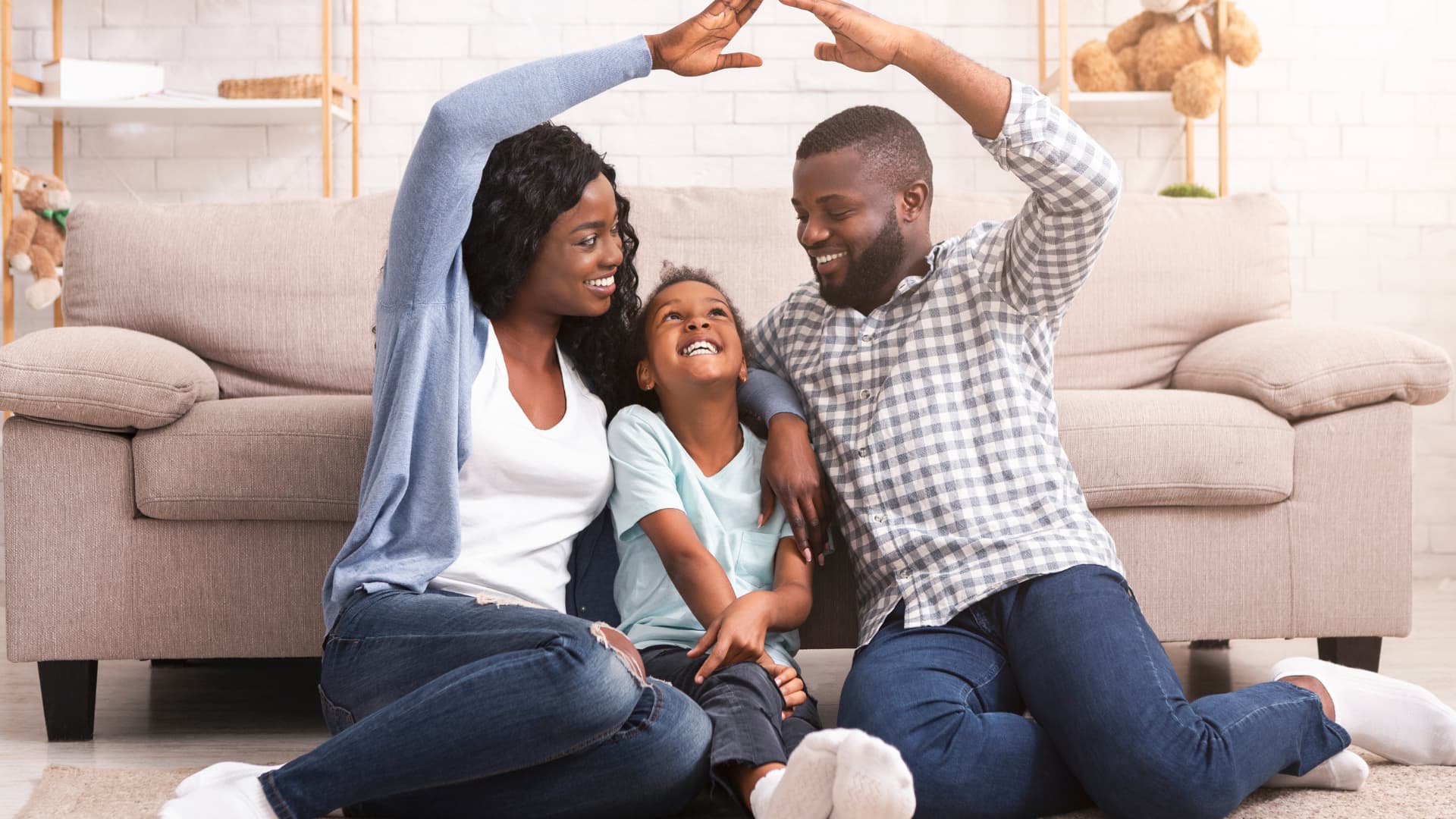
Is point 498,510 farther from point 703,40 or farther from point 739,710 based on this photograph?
point 703,40

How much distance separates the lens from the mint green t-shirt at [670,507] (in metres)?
1.48

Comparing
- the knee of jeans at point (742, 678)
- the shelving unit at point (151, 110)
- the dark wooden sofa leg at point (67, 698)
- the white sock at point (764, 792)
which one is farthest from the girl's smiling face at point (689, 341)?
the shelving unit at point (151, 110)

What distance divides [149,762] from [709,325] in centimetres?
93

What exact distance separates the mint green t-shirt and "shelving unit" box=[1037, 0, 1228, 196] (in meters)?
1.82

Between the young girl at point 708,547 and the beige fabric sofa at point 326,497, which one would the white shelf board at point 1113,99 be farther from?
the young girl at point 708,547

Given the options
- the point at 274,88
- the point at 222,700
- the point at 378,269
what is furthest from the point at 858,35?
the point at 274,88

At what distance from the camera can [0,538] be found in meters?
3.16

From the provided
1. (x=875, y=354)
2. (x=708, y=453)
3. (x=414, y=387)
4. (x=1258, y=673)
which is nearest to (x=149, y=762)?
(x=414, y=387)

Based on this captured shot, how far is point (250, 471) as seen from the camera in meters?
1.72

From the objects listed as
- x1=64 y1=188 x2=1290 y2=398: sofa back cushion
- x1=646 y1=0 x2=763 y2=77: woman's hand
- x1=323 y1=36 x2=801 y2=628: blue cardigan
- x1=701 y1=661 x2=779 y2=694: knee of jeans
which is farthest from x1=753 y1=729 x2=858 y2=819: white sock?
x1=64 y1=188 x2=1290 y2=398: sofa back cushion

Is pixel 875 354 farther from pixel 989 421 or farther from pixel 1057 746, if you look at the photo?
pixel 1057 746

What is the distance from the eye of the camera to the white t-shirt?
1400 millimetres

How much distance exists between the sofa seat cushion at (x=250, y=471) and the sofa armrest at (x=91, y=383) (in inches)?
1.8

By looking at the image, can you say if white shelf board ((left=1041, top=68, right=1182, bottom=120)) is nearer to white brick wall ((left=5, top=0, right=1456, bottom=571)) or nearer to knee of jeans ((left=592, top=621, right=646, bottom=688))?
white brick wall ((left=5, top=0, right=1456, bottom=571))
